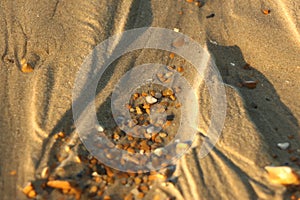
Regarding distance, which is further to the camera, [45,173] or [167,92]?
[167,92]

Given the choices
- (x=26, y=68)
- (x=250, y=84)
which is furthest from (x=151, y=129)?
(x=26, y=68)

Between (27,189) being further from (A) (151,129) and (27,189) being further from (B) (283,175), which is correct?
(B) (283,175)

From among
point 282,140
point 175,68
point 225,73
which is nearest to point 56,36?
point 175,68

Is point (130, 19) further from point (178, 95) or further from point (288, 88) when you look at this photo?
point (288, 88)

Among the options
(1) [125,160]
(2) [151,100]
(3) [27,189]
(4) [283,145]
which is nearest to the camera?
(3) [27,189]

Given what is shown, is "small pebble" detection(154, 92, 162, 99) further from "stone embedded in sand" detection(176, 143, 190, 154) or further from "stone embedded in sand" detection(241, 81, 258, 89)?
"stone embedded in sand" detection(241, 81, 258, 89)

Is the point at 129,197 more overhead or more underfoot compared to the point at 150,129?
more underfoot
